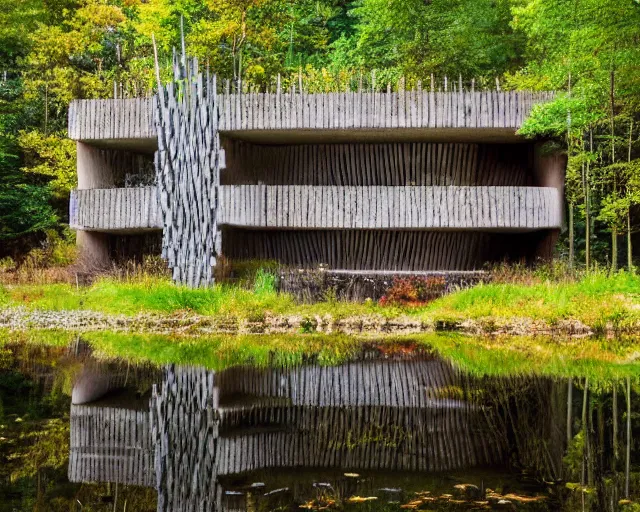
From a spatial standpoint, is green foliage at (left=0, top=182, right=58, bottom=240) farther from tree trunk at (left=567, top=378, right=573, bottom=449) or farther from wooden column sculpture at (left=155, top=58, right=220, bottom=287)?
tree trunk at (left=567, top=378, right=573, bottom=449)

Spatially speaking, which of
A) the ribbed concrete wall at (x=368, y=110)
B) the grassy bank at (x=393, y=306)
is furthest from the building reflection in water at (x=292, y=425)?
the ribbed concrete wall at (x=368, y=110)

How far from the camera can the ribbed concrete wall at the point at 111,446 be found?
7.02 meters

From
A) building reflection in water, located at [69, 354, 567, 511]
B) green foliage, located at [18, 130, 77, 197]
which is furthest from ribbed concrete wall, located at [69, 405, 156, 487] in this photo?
green foliage, located at [18, 130, 77, 197]

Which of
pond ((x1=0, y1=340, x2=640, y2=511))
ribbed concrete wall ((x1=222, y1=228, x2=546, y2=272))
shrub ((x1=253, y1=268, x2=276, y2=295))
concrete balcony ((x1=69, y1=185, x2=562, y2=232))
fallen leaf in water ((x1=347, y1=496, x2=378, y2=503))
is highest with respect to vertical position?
concrete balcony ((x1=69, y1=185, x2=562, y2=232))

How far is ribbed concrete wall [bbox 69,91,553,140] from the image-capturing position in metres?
21.5

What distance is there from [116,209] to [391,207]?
649cm

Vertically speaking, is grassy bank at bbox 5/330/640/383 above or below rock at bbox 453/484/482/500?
above

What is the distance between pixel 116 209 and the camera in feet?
74.3

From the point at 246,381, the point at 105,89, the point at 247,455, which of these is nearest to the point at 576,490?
the point at 247,455

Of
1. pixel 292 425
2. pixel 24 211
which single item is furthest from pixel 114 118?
pixel 292 425

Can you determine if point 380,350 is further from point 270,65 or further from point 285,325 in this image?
point 270,65

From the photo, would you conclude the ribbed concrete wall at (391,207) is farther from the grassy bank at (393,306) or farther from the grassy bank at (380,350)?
the grassy bank at (380,350)

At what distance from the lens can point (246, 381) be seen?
37.7ft

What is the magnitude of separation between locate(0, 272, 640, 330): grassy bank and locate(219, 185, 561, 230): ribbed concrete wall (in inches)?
80.1
